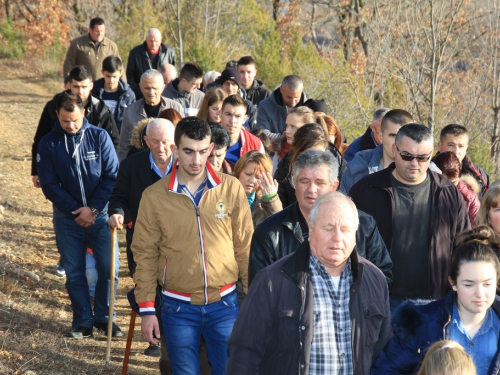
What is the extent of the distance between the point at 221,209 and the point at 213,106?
11.4 ft

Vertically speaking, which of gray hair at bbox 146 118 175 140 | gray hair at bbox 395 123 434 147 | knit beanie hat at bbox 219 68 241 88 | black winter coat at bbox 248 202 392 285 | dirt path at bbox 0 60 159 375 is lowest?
dirt path at bbox 0 60 159 375

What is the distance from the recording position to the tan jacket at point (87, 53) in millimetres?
12844

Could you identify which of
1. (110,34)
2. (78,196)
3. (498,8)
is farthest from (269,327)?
(110,34)

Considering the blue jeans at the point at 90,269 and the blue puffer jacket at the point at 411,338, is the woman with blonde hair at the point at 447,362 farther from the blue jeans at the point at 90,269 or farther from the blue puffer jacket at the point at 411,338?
the blue jeans at the point at 90,269

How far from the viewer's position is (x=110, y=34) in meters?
25.9

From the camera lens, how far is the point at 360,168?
6723mm

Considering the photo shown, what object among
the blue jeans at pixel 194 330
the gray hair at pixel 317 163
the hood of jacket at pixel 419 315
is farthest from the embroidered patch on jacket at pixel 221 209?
the hood of jacket at pixel 419 315

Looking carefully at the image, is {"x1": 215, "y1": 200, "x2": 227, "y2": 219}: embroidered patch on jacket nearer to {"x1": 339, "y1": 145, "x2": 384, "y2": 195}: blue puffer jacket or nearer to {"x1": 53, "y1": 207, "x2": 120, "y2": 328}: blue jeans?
{"x1": 339, "y1": 145, "x2": 384, "y2": 195}: blue puffer jacket

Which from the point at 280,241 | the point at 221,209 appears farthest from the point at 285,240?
the point at 221,209

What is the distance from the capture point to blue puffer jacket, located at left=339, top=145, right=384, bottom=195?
6.68m

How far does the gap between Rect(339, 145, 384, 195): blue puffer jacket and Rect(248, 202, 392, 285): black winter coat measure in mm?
1950

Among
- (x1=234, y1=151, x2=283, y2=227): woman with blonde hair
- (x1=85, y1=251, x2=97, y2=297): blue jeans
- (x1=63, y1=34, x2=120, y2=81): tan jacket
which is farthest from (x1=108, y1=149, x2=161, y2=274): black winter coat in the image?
(x1=63, y1=34, x2=120, y2=81): tan jacket

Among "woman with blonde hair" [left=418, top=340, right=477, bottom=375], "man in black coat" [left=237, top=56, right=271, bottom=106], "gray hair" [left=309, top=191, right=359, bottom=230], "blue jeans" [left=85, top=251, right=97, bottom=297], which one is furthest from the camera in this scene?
"man in black coat" [left=237, top=56, right=271, bottom=106]

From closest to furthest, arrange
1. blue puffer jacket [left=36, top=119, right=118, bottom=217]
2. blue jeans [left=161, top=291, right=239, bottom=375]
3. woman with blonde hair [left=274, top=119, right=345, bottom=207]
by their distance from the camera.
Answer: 1. blue jeans [left=161, top=291, right=239, bottom=375]
2. woman with blonde hair [left=274, top=119, right=345, bottom=207]
3. blue puffer jacket [left=36, top=119, right=118, bottom=217]
